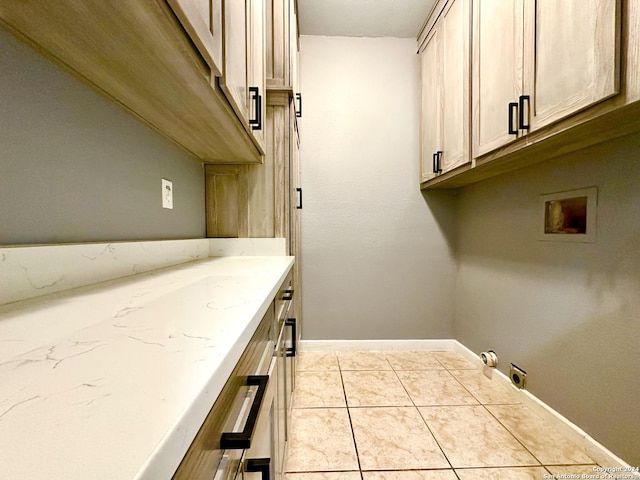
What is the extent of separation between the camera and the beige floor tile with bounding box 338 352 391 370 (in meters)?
2.22

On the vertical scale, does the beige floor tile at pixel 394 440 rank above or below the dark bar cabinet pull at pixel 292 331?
below

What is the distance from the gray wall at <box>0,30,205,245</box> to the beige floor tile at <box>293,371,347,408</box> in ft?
4.07

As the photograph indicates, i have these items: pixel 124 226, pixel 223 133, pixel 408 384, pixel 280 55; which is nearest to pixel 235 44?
pixel 223 133

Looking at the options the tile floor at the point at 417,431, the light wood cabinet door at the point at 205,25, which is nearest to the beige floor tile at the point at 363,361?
the tile floor at the point at 417,431

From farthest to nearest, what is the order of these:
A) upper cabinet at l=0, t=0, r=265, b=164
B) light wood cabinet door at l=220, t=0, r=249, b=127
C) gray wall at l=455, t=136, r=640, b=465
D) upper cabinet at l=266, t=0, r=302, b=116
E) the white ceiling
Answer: the white ceiling → upper cabinet at l=266, t=0, r=302, b=116 → gray wall at l=455, t=136, r=640, b=465 → light wood cabinet door at l=220, t=0, r=249, b=127 → upper cabinet at l=0, t=0, r=265, b=164

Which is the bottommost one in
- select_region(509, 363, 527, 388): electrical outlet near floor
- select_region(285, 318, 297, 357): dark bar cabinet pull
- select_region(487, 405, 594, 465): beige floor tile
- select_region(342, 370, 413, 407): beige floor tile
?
select_region(342, 370, 413, 407): beige floor tile

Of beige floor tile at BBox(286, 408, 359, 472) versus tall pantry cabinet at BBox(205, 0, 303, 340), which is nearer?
beige floor tile at BBox(286, 408, 359, 472)

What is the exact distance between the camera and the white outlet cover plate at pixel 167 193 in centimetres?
125

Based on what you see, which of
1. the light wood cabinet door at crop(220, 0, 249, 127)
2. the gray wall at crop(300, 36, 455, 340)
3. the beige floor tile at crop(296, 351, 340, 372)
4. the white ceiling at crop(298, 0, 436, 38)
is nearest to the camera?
the light wood cabinet door at crop(220, 0, 249, 127)

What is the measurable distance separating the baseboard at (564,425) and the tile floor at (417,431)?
0.11 ft

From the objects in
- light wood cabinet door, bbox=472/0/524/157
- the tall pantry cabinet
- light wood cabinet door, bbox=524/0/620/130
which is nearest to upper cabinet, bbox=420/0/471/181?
light wood cabinet door, bbox=472/0/524/157

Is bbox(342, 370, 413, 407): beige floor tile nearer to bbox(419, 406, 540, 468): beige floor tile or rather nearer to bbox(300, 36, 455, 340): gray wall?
bbox(419, 406, 540, 468): beige floor tile

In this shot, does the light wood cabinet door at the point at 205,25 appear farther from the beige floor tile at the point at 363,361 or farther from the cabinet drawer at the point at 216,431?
the beige floor tile at the point at 363,361

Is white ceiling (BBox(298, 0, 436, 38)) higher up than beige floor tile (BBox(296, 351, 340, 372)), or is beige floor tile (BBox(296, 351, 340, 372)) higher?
white ceiling (BBox(298, 0, 436, 38))
